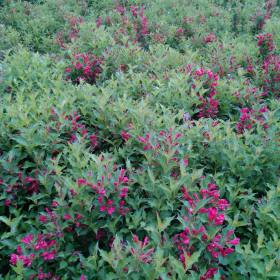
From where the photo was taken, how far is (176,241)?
112 inches

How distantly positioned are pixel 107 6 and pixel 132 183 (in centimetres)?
693

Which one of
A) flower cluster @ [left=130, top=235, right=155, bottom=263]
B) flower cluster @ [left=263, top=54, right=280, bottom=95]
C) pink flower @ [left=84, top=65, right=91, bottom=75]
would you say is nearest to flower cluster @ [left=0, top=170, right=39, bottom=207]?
flower cluster @ [left=130, top=235, right=155, bottom=263]

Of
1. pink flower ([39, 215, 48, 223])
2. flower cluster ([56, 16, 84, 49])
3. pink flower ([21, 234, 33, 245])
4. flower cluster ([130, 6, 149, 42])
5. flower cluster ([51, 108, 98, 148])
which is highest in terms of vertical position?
flower cluster ([51, 108, 98, 148])

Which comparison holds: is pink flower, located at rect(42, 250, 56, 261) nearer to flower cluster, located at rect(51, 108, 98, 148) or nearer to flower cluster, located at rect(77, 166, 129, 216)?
flower cluster, located at rect(77, 166, 129, 216)

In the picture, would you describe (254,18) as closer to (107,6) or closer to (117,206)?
(107,6)

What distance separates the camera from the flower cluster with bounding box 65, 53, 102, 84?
5.42 meters

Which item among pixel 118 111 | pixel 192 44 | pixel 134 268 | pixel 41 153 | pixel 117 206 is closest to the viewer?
pixel 134 268

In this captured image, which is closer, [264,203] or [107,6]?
[264,203]

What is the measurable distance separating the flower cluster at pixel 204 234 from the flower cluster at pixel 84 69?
2898 mm

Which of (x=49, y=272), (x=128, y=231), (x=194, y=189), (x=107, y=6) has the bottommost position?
(x=107, y=6)

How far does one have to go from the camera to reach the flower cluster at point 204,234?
110 inches

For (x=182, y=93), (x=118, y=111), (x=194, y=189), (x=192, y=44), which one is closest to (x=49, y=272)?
(x=194, y=189)

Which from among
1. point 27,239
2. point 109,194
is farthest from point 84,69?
point 27,239

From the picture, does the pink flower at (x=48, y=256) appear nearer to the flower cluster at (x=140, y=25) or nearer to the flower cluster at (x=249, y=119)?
the flower cluster at (x=249, y=119)
